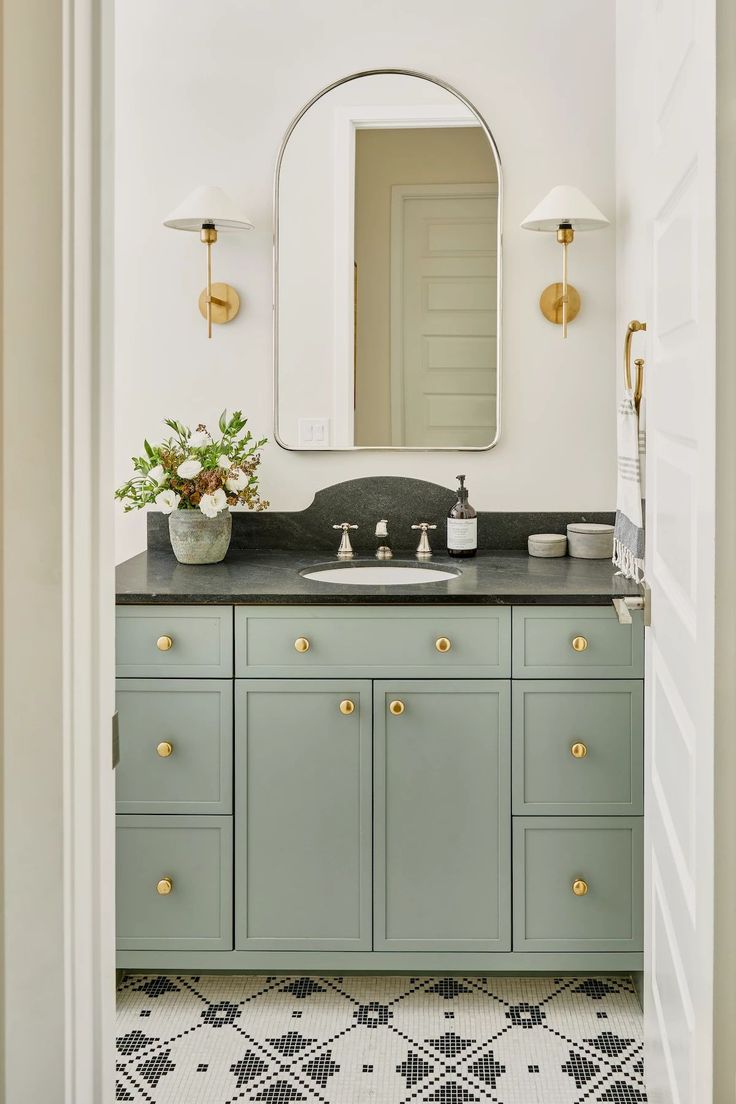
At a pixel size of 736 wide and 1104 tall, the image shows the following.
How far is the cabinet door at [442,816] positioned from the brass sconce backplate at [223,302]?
1.17 m

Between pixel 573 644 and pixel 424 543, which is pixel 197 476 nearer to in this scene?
pixel 424 543

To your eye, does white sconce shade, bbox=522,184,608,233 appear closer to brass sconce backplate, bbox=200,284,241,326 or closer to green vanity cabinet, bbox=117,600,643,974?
brass sconce backplate, bbox=200,284,241,326

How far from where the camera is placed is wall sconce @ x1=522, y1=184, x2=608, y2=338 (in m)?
2.69

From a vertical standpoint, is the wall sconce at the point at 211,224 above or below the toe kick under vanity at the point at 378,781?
above

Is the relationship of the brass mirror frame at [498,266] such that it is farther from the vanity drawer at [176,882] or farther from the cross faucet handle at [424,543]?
the vanity drawer at [176,882]

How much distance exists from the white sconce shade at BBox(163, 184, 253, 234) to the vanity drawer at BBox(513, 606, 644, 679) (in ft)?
4.24

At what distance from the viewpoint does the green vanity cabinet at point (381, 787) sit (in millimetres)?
2350
